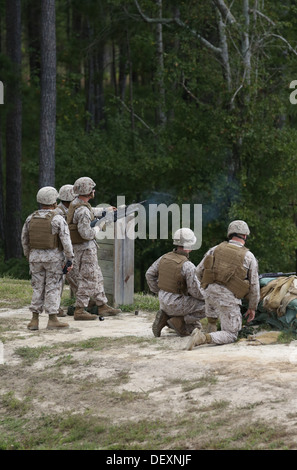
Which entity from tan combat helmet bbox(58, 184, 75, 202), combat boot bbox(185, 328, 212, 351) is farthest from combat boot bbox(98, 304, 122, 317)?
combat boot bbox(185, 328, 212, 351)

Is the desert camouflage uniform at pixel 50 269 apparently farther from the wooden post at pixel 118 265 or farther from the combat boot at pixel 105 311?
the wooden post at pixel 118 265

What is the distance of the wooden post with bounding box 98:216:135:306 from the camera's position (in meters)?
12.2

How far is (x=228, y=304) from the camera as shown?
9.48m

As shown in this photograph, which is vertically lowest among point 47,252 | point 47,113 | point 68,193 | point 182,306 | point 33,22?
point 182,306

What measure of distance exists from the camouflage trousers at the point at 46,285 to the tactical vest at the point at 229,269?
2.11 metres

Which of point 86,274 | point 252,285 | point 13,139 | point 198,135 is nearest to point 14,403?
point 252,285

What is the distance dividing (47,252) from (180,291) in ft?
6.18

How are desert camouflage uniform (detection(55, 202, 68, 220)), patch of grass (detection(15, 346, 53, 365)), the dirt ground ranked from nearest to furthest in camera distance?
the dirt ground, patch of grass (detection(15, 346, 53, 365)), desert camouflage uniform (detection(55, 202, 68, 220))

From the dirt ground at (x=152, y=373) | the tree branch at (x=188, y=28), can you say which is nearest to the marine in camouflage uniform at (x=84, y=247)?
the dirt ground at (x=152, y=373)

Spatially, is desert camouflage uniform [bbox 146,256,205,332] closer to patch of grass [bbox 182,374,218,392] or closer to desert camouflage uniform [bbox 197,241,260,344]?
desert camouflage uniform [bbox 197,241,260,344]

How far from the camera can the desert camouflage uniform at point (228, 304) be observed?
369 inches

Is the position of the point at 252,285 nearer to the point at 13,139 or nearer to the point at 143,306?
the point at 143,306

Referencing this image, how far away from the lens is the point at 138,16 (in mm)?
26156

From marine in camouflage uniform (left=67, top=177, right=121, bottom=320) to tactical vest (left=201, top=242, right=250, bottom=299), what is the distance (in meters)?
2.31
